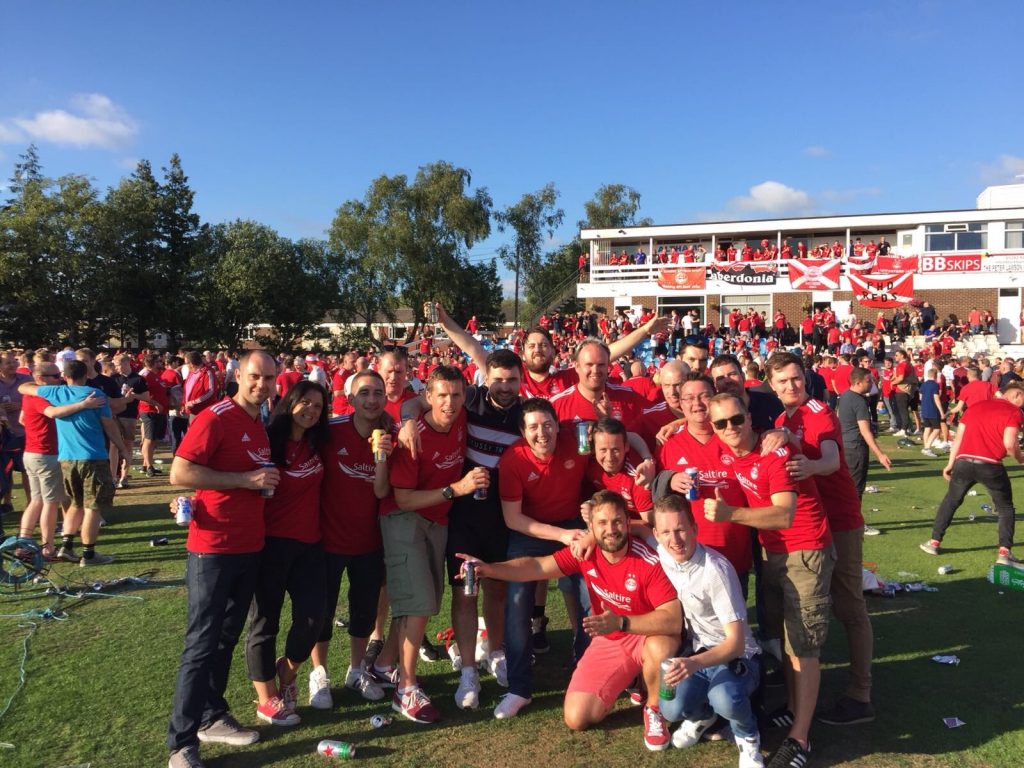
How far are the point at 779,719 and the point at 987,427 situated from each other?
4.51m

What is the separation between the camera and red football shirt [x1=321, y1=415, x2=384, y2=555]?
389cm

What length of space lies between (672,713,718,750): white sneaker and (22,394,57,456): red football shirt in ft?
20.8

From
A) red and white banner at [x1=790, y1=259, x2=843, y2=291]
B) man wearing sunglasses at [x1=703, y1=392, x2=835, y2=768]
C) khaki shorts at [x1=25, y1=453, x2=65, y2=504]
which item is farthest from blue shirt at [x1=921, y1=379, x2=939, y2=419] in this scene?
red and white banner at [x1=790, y1=259, x2=843, y2=291]

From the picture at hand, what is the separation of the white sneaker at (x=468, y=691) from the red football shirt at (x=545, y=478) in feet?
3.35

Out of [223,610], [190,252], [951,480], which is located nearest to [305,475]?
[223,610]

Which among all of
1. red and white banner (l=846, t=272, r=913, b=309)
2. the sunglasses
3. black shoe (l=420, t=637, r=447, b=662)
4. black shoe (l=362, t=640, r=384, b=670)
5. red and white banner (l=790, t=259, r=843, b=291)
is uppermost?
red and white banner (l=790, t=259, r=843, b=291)

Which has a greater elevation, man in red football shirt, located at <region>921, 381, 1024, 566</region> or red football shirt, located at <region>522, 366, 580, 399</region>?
red football shirt, located at <region>522, 366, 580, 399</region>

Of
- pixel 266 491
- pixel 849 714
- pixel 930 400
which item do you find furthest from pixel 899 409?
pixel 266 491

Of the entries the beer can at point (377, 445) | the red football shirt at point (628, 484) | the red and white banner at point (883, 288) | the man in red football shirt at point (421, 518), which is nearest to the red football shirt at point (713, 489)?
the red football shirt at point (628, 484)

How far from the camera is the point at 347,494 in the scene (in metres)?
3.90

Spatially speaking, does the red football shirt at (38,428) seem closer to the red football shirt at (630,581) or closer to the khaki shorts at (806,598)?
the red football shirt at (630,581)

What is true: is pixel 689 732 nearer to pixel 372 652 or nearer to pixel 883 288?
pixel 372 652

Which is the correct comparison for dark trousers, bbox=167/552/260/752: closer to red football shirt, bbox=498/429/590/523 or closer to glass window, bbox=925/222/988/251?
red football shirt, bbox=498/429/590/523

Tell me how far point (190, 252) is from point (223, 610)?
39.0m
